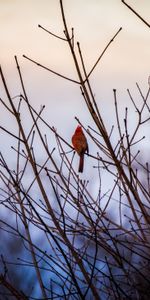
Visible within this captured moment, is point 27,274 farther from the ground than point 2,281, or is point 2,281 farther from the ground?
point 27,274

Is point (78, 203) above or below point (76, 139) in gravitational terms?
below

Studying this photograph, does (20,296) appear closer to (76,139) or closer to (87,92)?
(87,92)

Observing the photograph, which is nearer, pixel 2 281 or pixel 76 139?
pixel 2 281

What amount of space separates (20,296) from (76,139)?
5.78 meters

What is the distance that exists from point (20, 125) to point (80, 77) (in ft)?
2.43

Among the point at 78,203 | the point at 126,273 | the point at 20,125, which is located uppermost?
the point at 20,125

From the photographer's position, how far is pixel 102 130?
216 cm

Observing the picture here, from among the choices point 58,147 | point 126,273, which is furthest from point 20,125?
point 126,273

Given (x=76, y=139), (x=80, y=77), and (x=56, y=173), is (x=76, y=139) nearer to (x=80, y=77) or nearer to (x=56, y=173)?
(x=56, y=173)

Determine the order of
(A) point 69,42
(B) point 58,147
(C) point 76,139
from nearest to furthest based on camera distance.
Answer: (A) point 69,42, (B) point 58,147, (C) point 76,139

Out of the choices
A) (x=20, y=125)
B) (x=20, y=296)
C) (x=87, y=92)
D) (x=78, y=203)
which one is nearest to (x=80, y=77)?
(x=87, y=92)

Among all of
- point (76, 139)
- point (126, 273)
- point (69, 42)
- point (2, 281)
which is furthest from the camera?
point (76, 139)

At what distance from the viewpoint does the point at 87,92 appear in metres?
2.21

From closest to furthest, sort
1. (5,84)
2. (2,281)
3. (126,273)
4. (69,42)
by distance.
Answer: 1. (2,281)
2. (69,42)
3. (5,84)
4. (126,273)
